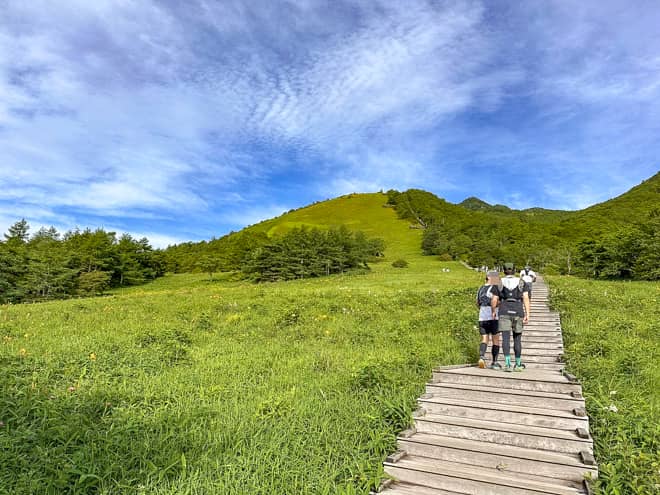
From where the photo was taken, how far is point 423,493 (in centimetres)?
396

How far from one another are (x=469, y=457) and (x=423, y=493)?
0.96 metres

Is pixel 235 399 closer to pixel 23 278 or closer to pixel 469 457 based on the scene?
pixel 469 457

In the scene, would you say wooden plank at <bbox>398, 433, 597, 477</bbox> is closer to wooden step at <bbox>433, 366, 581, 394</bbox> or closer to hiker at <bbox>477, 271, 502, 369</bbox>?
wooden step at <bbox>433, 366, 581, 394</bbox>

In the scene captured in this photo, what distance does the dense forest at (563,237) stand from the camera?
3628 cm

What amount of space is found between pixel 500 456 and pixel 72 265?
57.1 metres

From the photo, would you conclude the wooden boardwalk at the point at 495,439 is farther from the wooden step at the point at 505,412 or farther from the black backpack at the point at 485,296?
the black backpack at the point at 485,296

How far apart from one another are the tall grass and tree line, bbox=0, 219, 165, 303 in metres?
49.0

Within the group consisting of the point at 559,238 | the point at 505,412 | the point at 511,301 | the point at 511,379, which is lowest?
the point at 505,412

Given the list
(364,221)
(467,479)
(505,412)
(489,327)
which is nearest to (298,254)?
(489,327)

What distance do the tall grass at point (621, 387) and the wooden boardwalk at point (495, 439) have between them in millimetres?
230

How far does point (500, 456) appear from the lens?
15.1 ft

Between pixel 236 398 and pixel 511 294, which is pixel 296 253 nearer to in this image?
→ pixel 511 294

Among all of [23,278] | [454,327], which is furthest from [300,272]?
[454,327]

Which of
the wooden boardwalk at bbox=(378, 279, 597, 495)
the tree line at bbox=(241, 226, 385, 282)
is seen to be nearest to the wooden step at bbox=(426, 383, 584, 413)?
the wooden boardwalk at bbox=(378, 279, 597, 495)
